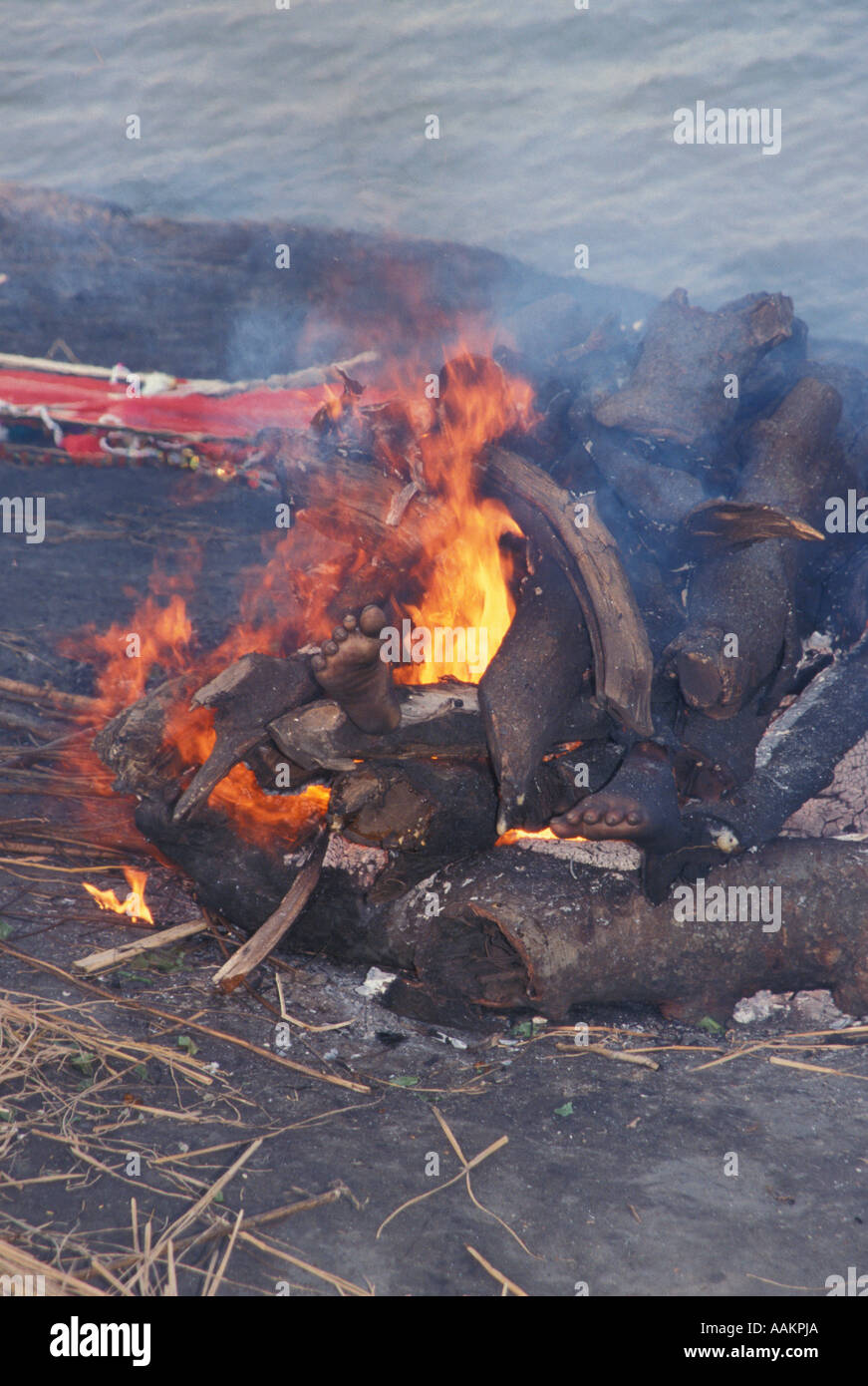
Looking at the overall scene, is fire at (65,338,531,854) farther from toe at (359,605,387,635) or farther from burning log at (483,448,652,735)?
toe at (359,605,387,635)

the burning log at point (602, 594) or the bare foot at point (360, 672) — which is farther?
the burning log at point (602, 594)

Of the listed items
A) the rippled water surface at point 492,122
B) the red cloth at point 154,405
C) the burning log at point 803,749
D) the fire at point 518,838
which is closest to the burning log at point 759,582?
the burning log at point 803,749

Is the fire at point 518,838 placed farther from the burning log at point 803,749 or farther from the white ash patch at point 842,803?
the white ash patch at point 842,803

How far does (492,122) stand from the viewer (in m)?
7.52

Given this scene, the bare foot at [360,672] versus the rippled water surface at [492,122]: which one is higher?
the rippled water surface at [492,122]

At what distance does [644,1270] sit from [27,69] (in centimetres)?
938

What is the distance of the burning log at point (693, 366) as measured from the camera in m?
3.80

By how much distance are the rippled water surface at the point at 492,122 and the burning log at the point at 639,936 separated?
5299 mm

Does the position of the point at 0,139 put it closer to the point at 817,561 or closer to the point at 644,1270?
the point at 817,561

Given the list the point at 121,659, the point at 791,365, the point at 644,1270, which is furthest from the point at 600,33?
the point at 644,1270

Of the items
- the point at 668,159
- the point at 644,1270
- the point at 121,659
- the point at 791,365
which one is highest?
the point at 668,159

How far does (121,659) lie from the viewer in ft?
17.1

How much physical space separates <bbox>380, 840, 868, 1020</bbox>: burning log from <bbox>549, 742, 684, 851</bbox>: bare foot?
0.33m

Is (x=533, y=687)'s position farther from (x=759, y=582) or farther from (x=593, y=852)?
(x=759, y=582)
